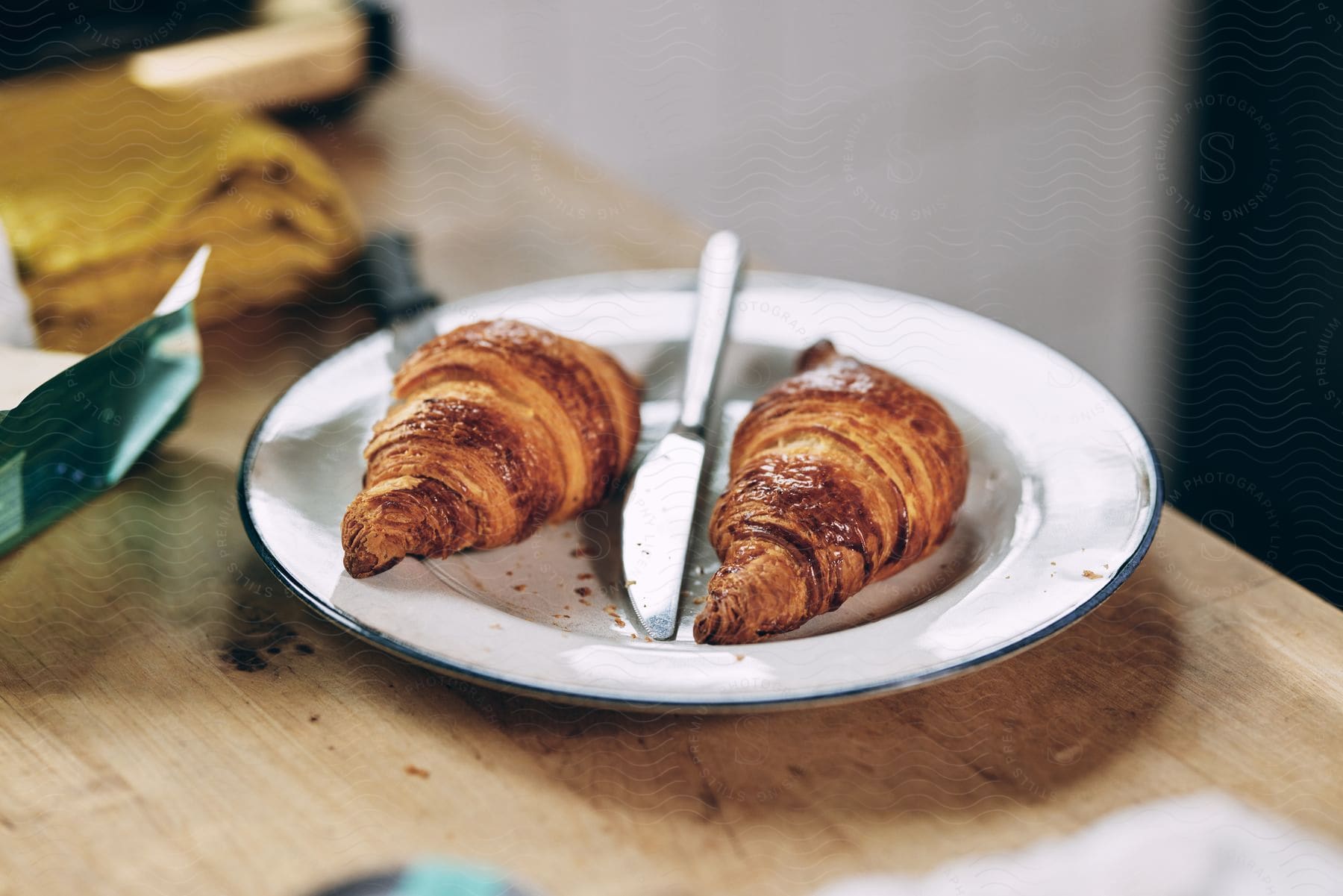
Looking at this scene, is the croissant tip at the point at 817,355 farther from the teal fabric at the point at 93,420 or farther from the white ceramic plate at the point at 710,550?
the teal fabric at the point at 93,420

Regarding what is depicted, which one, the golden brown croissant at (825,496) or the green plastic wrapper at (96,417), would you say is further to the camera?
the green plastic wrapper at (96,417)

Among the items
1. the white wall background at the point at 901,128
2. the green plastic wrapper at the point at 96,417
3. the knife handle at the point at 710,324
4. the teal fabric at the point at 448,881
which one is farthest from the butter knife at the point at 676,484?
the white wall background at the point at 901,128

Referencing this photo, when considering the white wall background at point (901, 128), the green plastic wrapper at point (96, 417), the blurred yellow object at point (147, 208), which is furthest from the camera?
the white wall background at point (901, 128)

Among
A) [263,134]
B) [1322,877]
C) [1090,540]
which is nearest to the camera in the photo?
[1322,877]

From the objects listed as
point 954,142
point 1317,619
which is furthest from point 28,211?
point 954,142

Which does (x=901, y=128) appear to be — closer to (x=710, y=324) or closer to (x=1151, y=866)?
(x=710, y=324)

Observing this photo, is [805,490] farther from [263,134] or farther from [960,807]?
[263,134]
